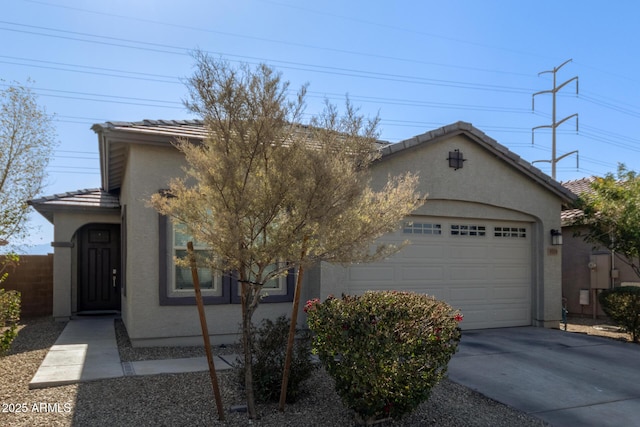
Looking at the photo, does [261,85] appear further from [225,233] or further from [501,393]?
[501,393]

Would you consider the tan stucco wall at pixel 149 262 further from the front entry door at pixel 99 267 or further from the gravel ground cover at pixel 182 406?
the front entry door at pixel 99 267

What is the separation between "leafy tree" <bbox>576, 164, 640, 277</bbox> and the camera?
10.7 metres

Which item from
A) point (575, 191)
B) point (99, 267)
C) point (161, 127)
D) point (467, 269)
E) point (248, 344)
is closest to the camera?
point (248, 344)

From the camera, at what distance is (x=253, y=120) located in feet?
15.3

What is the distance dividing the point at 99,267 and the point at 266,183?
10.3 m

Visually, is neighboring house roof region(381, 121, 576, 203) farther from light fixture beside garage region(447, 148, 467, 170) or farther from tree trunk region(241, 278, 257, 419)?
tree trunk region(241, 278, 257, 419)

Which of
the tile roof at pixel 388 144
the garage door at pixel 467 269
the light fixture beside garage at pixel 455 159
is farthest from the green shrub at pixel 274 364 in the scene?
the light fixture beside garage at pixel 455 159

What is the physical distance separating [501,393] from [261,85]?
190 inches

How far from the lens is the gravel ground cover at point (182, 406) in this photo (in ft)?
16.8

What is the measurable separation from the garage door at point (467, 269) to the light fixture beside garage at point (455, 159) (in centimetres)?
115

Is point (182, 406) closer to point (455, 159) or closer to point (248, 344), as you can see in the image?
point (248, 344)

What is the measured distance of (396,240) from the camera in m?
10.2

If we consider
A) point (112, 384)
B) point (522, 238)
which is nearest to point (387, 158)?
point (522, 238)

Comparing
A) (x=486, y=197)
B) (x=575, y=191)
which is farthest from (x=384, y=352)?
(x=575, y=191)
